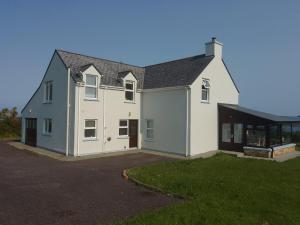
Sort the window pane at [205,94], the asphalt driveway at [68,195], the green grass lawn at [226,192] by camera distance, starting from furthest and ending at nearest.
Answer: the window pane at [205,94]
the asphalt driveway at [68,195]
the green grass lawn at [226,192]

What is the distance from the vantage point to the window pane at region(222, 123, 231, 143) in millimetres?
21031

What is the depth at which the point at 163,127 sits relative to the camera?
20469 millimetres

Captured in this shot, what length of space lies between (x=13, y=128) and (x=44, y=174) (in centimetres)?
2393

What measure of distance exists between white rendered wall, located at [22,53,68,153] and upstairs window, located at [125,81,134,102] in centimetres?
521

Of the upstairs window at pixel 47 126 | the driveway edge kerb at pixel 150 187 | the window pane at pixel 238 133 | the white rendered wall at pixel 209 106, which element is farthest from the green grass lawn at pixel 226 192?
the upstairs window at pixel 47 126

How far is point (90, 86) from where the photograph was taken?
19.0 m

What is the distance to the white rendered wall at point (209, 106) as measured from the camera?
19.1 m

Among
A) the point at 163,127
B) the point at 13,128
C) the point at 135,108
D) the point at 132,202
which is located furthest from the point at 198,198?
the point at 13,128

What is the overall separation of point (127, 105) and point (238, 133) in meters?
9.55

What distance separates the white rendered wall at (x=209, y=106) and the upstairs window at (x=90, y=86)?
750 cm

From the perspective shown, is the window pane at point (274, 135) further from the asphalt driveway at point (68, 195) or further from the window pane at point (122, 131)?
the asphalt driveway at point (68, 195)

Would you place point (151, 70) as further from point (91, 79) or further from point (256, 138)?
point (256, 138)

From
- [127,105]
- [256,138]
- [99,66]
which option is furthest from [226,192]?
[99,66]

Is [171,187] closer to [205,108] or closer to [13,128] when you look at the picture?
[205,108]
